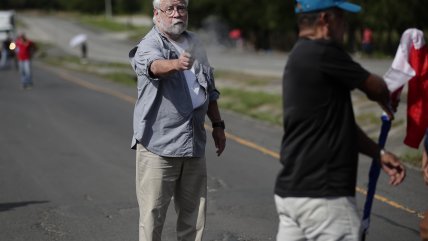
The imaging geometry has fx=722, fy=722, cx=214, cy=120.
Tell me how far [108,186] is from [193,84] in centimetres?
416

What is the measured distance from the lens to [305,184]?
3312 mm

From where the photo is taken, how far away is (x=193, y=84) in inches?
176

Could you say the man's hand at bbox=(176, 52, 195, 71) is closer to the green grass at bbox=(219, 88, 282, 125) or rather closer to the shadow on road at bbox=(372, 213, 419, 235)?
the shadow on road at bbox=(372, 213, 419, 235)

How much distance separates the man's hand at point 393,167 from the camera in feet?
11.2

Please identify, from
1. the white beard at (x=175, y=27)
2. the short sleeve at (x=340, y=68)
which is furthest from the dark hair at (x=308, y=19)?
the white beard at (x=175, y=27)

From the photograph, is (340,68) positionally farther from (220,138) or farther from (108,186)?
(108,186)

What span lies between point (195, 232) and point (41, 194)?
3696 millimetres

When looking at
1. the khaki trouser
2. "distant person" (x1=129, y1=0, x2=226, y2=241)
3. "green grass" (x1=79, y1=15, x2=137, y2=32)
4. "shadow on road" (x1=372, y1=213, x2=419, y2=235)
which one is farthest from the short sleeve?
"green grass" (x1=79, y1=15, x2=137, y2=32)

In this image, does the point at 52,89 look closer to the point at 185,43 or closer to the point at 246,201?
the point at 246,201

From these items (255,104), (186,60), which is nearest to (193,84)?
(186,60)

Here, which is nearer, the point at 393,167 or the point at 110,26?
the point at 393,167

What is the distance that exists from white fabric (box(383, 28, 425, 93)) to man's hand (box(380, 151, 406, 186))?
1.33ft

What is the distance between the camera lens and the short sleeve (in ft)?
10.5

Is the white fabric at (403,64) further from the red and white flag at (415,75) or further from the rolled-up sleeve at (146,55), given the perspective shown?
the rolled-up sleeve at (146,55)
